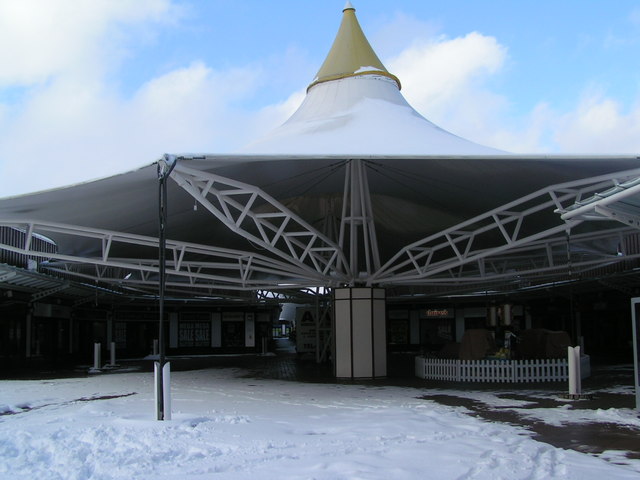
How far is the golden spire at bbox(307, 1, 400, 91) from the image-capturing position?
20.5 metres

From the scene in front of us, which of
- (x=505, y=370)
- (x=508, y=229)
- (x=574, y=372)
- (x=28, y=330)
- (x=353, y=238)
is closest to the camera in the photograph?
(x=574, y=372)

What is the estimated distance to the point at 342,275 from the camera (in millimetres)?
20828

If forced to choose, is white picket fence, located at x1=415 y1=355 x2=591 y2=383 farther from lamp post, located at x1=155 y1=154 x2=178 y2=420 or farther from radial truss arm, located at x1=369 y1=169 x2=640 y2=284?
lamp post, located at x1=155 y1=154 x2=178 y2=420

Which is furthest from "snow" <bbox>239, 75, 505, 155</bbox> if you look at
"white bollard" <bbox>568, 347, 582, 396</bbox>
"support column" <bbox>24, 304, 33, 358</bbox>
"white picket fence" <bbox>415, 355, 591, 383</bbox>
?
"support column" <bbox>24, 304, 33, 358</bbox>

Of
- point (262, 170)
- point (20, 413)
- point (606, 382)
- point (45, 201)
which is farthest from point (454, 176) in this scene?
point (20, 413)

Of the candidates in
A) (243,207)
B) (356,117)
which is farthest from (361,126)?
(243,207)

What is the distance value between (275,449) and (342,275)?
12471 millimetres

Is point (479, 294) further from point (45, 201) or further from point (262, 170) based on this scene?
point (45, 201)

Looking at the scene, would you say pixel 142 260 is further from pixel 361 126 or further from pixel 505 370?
pixel 505 370

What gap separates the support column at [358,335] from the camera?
20688 millimetres

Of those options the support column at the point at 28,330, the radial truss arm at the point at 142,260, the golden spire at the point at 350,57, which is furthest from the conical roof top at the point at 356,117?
the support column at the point at 28,330

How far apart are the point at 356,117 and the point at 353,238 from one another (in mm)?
3630

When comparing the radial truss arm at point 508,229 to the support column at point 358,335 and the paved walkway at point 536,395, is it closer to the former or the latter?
the support column at point 358,335

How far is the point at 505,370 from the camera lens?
19.5 meters
